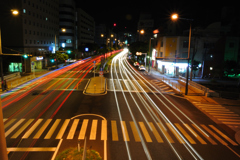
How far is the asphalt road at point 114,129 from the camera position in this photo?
9875 mm

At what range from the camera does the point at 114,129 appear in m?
12.7

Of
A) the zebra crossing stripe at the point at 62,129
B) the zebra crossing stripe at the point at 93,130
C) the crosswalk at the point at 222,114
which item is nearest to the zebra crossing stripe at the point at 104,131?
the zebra crossing stripe at the point at 93,130

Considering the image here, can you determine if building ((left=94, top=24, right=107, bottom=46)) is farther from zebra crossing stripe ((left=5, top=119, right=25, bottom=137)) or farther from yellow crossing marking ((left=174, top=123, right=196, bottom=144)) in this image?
yellow crossing marking ((left=174, top=123, right=196, bottom=144))

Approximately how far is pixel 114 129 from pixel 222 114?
37.2 ft

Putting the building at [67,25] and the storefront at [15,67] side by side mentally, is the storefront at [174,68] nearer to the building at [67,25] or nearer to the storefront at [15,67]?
the storefront at [15,67]

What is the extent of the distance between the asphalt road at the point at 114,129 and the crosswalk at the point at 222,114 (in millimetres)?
1062

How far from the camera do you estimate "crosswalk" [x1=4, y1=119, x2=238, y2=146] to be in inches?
448

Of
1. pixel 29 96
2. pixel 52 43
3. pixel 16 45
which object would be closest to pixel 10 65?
Answer: pixel 16 45

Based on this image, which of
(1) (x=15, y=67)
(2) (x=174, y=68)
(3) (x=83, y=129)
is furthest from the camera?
(1) (x=15, y=67)

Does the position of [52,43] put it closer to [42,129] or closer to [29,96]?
[29,96]

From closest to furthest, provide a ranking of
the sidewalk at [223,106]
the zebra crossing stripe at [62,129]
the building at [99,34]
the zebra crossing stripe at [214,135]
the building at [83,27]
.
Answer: the zebra crossing stripe at [62,129] < the zebra crossing stripe at [214,135] < the sidewalk at [223,106] < the building at [83,27] < the building at [99,34]

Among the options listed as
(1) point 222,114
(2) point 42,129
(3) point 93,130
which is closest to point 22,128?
(2) point 42,129

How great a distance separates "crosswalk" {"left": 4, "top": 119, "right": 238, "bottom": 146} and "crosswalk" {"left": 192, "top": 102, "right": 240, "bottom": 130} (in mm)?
2094

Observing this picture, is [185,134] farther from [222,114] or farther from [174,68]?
[174,68]
